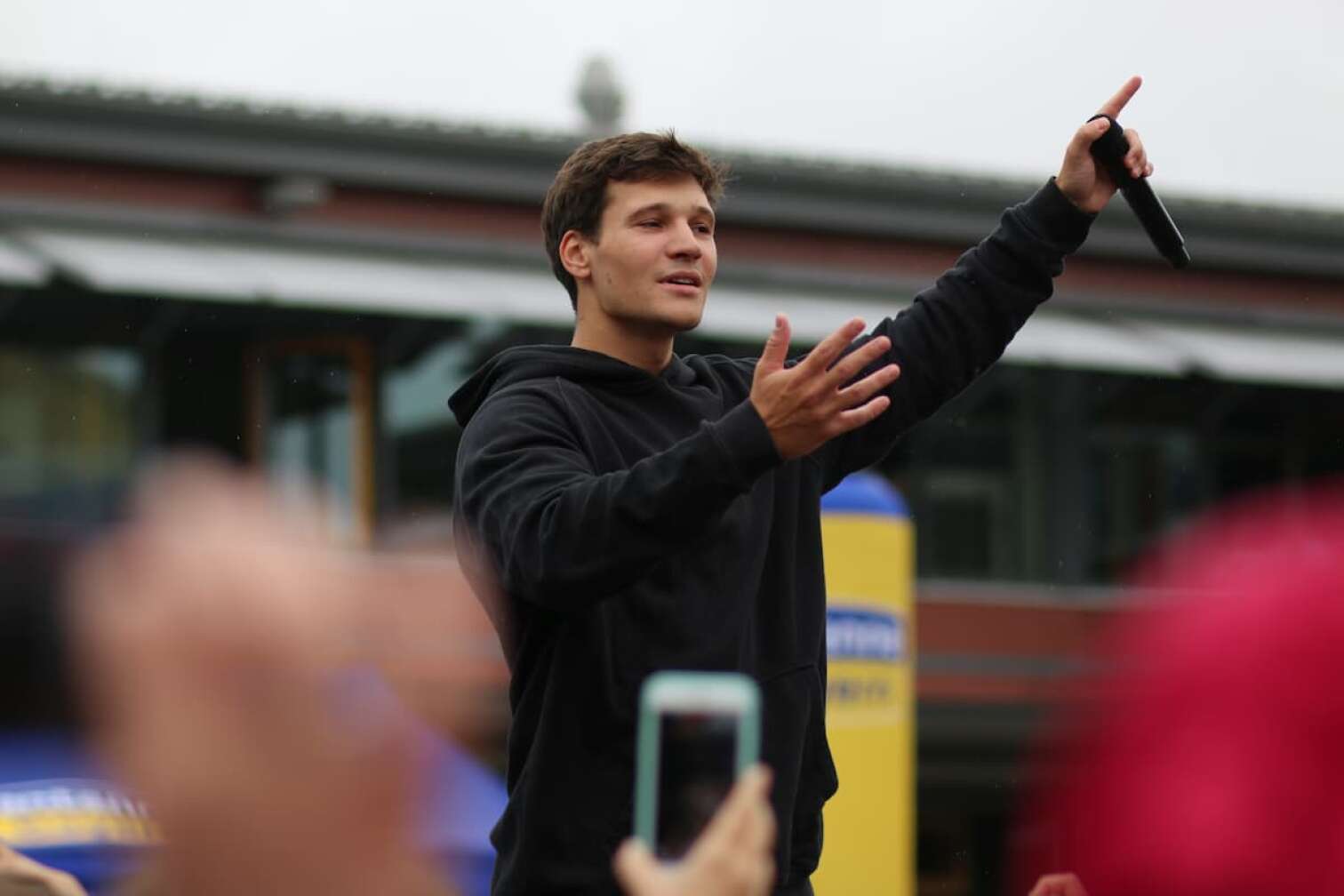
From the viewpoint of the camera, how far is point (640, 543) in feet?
7.27

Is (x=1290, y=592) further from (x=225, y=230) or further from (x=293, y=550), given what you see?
(x=225, y=230)

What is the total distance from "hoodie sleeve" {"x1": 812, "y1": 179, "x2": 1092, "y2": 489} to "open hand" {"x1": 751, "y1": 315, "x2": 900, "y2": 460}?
51 centimetres

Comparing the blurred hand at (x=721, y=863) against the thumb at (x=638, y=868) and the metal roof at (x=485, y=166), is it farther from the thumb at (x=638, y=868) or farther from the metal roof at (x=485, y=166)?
the metal roof at (x=485, y=166)

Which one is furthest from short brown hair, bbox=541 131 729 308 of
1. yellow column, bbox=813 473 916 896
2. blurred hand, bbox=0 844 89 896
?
yellow column, bbox=813 473 916 896

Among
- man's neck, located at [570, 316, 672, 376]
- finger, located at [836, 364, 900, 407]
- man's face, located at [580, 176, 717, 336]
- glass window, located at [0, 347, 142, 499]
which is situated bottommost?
finger, located at [836, 364, 900, 407]

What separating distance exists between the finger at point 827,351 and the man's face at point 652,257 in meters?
0.43

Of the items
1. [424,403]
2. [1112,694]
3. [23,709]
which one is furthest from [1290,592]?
[424,403]

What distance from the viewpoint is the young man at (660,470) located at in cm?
222

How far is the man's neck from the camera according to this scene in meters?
2.67

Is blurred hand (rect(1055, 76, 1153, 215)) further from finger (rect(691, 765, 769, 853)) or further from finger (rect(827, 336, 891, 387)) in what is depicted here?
finger (rect(691, 765, 769, 853))

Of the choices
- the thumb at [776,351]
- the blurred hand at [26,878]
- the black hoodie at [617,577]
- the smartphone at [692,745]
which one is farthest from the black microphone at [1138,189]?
the blurred hand at [26,878]

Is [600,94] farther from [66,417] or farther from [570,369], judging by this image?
[570,369]

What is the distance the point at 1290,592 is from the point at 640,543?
961mm

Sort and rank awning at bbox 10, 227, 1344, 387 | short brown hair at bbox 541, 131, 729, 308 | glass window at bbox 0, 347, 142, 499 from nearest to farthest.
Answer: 1. short brown hair at bbox 541, 131, 729, 308
2. glass window at bbox 0, 347, 142, 499
3. awning at bbox 10, 227, 1344, 387
